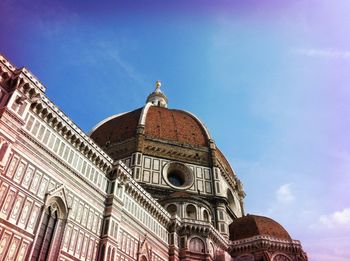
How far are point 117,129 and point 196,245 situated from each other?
2423cm

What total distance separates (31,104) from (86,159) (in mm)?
5919

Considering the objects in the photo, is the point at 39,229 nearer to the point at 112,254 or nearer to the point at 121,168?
the point at 112,254

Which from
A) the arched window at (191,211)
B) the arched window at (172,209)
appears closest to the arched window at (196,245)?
the arched window at (191,211)

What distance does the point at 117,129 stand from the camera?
172 feet

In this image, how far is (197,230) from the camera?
34.6 meters

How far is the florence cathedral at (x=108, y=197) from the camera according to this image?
63.1 feet

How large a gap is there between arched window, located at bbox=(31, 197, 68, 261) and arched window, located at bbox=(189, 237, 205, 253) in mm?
16126

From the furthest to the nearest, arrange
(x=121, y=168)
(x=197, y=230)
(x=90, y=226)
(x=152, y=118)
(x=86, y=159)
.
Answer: (x=152, y=118) → (x=197, y=230) → (x=121, y=168) → (x=86, y=159) → (x=90, y=226)

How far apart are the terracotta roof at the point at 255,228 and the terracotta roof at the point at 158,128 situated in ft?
42.5

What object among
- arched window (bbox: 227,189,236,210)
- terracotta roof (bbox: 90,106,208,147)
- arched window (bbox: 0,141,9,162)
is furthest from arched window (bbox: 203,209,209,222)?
arched window (bbox: 0,141,9,162)

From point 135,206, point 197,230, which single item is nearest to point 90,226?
point 135,206

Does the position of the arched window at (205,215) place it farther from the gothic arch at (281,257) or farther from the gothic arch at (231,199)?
the gothic arch at (231,199)

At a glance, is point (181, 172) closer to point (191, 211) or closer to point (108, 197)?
point (191, 211)

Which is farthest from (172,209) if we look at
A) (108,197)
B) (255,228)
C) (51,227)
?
(51,227)
